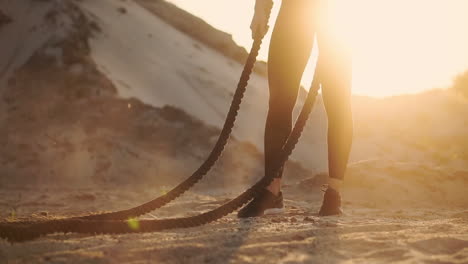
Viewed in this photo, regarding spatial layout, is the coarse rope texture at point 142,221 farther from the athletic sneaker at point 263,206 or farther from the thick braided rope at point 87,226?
the athletic sneaker at point 263,206

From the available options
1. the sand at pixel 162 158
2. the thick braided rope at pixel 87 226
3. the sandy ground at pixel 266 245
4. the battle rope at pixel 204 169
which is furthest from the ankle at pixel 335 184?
the thick braided rope at pixel 87 226

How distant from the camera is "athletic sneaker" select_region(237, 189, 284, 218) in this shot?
2.36m

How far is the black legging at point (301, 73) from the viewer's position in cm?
238

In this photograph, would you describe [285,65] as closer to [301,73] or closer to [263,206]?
[301,73]

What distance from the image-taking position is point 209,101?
8.95 m

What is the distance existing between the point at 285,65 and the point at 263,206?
665 mm

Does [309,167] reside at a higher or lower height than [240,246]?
higher

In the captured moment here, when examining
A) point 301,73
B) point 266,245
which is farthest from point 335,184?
point 266,245

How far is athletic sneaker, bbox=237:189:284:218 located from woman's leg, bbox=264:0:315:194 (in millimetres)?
46

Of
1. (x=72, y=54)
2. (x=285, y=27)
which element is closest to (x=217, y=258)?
(x=285, y=27)

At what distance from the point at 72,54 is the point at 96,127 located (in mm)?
1463

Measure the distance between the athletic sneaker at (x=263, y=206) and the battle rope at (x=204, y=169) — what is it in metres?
0.28

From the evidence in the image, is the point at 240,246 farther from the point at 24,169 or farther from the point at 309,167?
the point at 309,167

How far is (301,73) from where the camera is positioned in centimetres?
243
